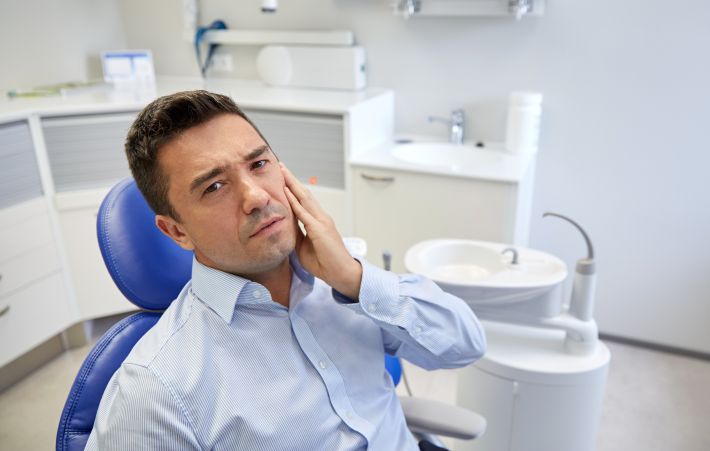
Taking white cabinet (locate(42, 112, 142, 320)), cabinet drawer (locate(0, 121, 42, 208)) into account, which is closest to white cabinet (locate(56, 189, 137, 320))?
white cabinet (locate(42, 112, 142, 320))

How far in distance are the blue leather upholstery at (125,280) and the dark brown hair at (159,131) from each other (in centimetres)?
11

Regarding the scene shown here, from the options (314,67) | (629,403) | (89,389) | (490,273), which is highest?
(314,67)

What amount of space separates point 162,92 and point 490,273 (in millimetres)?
1955

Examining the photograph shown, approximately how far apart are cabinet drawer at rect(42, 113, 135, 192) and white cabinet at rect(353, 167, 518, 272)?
3.60ft

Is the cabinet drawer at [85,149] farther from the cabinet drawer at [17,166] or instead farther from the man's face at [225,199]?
the man's face at [225,199]

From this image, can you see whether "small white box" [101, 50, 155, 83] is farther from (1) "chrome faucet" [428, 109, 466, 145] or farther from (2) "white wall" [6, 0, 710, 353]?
(1) "chrome faucet" [428, 109, 466, 145]

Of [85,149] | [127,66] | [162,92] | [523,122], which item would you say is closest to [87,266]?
[85,149]

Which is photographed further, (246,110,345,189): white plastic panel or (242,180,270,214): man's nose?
(246,110,345,189): white plastic panel

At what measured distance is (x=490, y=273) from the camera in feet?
5.49

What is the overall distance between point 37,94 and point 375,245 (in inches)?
69.0

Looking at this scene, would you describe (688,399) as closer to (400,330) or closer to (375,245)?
(375,245)

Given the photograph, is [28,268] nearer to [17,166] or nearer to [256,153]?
[17,166]

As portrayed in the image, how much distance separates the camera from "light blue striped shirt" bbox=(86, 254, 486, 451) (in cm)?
88

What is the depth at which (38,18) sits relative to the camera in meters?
2.86
